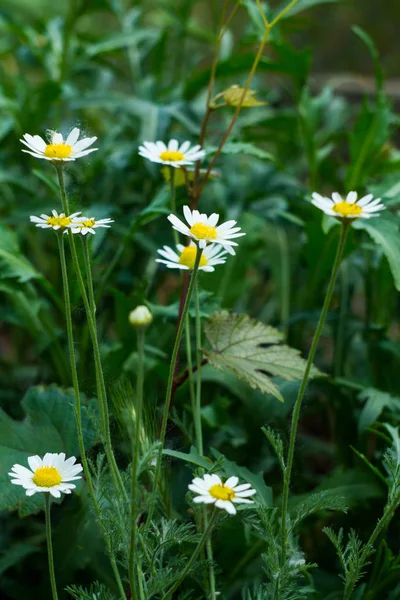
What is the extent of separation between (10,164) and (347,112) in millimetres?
857

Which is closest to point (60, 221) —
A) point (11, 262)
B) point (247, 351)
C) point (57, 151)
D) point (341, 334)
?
point (57, 151)

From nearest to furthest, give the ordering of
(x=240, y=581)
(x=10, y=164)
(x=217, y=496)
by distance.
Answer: (x=217, y=496) < (x=240, y=581) < (x=10, y=164)

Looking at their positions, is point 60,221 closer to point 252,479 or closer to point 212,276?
point 252,479

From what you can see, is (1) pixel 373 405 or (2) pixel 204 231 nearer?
(2) pixel 204 231

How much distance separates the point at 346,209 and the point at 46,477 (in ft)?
1.04

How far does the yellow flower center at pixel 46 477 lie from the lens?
0.55 metres

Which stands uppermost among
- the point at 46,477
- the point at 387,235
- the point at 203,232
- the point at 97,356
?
the point at 387,235

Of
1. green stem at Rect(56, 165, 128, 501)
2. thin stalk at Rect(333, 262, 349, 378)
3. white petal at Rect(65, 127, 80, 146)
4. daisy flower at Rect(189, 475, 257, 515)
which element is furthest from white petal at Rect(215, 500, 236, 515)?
thin stalk at Rect(333, 262, 349, 378)

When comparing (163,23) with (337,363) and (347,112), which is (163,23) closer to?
(347,112)

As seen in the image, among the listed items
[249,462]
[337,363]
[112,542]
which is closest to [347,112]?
[337,363]

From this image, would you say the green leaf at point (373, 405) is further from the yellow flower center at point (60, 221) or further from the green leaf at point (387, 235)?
the yellow flower center at point (60, 221)

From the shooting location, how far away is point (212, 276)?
3.52 feet

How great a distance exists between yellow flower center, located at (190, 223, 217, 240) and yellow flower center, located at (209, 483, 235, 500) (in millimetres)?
193

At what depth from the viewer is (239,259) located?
3.88ft
